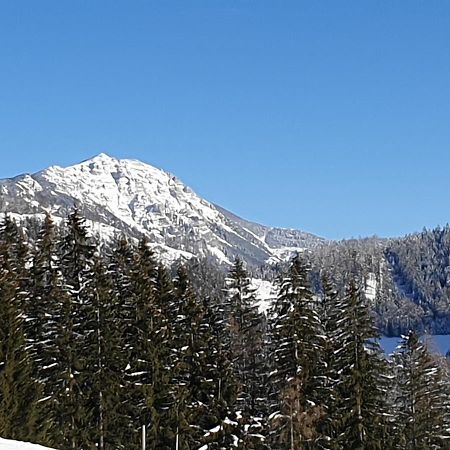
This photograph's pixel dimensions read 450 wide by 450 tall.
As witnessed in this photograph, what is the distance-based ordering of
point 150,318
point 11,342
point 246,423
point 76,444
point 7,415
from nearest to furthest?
point 7,415 < point 11,342 < point 76,444 < point 150,318 < point 246,423

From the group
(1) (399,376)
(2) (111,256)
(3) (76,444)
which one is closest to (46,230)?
(2) (111,256)

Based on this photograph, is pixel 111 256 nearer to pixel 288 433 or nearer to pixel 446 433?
pixel 288 433

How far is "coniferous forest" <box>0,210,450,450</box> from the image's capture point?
36969mm

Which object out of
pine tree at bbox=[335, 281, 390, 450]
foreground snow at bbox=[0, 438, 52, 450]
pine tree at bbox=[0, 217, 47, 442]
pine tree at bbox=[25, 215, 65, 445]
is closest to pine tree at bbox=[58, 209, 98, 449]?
pine tree at bbox=[25, 215, 65, 445]

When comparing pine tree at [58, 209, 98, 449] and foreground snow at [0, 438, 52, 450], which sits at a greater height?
pine tree at [58, 209, 98, 449]

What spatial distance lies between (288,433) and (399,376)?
1020cm

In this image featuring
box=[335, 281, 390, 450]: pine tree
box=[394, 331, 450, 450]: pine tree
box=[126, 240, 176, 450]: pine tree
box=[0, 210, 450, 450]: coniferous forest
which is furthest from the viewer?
box=[394, 331, 450, 450]: pine tree

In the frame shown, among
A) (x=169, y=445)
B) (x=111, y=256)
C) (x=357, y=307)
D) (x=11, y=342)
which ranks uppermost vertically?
(x=111, y=256)

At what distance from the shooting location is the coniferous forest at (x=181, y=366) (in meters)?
37.0

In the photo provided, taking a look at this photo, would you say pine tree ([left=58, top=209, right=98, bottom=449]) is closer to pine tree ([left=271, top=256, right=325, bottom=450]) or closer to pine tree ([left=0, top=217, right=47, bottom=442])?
pine tree ([left=0, top=217, right=47, bottom=442])

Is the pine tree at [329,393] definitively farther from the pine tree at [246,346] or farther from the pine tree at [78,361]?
the pine tree at [78,361]

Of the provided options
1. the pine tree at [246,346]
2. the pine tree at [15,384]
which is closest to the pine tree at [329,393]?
the pine tree at [246,346]

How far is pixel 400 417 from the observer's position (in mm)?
46406

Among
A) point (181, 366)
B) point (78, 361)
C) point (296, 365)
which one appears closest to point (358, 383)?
point (296, 365)
